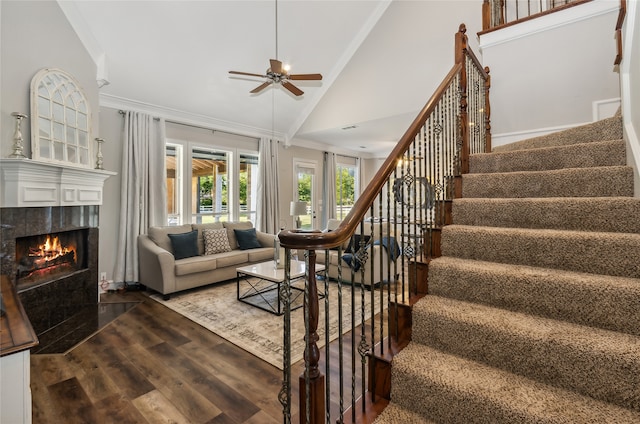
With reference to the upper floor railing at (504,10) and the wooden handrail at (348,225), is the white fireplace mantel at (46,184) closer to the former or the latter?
the wooden handrail at (348,225)

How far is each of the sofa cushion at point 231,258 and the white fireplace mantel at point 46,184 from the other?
5.71 ft

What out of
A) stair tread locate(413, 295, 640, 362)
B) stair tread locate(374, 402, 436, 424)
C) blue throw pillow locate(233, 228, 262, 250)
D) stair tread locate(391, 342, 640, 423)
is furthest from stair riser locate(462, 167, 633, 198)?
blue throw pillow locate(233, 228, 262, 250)

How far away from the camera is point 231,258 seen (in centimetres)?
475

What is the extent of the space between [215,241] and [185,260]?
25.7 inches

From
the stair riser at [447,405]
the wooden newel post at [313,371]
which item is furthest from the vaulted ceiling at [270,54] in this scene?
the stair riser at [447,405]

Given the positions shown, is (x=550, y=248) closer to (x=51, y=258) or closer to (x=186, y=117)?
(x=51, y=258)

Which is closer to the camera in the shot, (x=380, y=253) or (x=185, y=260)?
(x=380, y=253)

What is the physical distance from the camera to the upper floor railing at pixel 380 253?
1.18 meters

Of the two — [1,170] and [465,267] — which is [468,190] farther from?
[1,170]

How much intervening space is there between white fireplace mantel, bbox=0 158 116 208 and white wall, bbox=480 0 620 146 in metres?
4.98

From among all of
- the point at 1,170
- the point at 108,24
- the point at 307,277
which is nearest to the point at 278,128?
the point at 108,24

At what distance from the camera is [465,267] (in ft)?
5.69

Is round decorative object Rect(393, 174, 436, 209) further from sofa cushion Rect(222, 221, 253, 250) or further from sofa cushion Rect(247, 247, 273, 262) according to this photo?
sofa cushion Rect(222, 221, 253, 250)

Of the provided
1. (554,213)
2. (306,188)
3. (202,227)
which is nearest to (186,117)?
(202,227)
